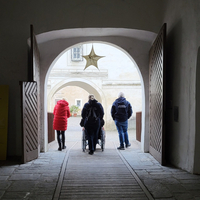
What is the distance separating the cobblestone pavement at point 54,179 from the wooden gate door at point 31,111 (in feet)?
0.93

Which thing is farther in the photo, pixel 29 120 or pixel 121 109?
pixel 121 109

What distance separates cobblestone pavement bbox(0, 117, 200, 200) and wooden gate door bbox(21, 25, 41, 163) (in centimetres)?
28

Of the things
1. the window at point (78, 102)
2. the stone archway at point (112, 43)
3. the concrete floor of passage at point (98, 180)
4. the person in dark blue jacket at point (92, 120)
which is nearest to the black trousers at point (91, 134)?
→ the person in dark blue jacket at point (92, 120)

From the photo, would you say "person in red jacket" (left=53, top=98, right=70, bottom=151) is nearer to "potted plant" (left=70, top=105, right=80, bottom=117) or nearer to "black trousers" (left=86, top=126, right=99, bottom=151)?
"black trousers" (left=86, top=126, right=99, bottom=151)

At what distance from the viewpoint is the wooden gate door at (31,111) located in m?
5.60

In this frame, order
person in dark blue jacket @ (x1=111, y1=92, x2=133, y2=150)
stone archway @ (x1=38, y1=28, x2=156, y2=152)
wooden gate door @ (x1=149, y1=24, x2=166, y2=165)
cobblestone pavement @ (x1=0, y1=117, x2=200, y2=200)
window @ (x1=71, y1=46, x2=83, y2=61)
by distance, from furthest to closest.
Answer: window @ (x1=71, y1=46, x2=83, y2=61)
person in dark blue jacket @ (x1=111, y1=92, x2=133, y2=150)
stone archway @ (x1=38, y1=28, x2=156, y2=152)
wooden gate door @ (x1=149, y1=24, x2=166, y2=165)
cobblestone pavement @ (x1=0, y1=117, x2=200, y2=200)

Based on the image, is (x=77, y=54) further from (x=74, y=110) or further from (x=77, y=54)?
(x=74, y=110)

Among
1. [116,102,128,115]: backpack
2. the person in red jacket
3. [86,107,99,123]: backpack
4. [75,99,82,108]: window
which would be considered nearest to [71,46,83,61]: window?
the person in red jacket

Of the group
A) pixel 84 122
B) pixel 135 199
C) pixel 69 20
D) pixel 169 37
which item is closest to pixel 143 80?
pixel 169 37

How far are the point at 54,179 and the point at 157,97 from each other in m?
3.09

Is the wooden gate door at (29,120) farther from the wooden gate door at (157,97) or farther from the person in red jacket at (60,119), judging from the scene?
the wooden gate door at (157,97)

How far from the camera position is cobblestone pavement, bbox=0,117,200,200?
3738 mm

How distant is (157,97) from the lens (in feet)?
19.9

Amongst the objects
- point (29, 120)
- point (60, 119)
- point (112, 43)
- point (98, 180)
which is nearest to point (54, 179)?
point (98, 180)
